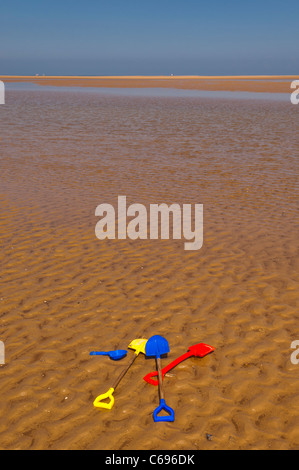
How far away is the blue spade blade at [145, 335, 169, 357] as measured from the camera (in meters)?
4.79

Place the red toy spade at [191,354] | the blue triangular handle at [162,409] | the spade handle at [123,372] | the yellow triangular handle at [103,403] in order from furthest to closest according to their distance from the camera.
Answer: the red toy spade at [191,354]
the spade handle at [123,372]
the yellow triangular handle at [103,403]
the blue triangular handle at [162,409]

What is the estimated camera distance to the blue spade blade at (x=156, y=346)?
15.7ft

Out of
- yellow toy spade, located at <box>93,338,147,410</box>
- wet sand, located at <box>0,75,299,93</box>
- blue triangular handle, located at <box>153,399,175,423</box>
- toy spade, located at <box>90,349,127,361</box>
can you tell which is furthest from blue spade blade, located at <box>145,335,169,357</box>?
wet sand, located at <box>0,75,299,93</box>

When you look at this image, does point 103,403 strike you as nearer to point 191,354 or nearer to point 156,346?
point 156,346

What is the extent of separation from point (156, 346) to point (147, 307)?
109cm

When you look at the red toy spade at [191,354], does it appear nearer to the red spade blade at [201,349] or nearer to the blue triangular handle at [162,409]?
the red spade blade at [201,349]

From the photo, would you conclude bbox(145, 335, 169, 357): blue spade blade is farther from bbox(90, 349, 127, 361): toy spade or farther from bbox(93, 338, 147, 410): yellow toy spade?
bbox(90, 349, 127, 361): toy spade

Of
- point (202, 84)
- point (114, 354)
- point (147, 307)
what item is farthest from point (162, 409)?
point (202, 84)

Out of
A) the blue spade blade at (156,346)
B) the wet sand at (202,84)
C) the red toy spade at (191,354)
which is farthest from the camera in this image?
the wet sand at (202,84)

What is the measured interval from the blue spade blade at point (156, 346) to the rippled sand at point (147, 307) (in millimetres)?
155

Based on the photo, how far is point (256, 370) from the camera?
4664 mm

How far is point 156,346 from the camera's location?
4816mm

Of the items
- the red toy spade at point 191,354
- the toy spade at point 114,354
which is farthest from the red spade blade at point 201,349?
the toy spade at point 114,354
